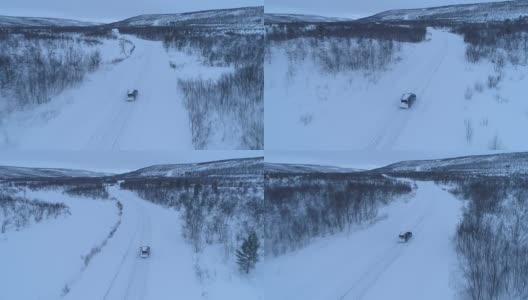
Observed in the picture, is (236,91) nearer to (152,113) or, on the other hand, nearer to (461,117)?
(152,113)

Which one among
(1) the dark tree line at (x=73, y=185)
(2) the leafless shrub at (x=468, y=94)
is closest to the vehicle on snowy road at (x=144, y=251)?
(1) the dark tree line at (x=73, y=185)

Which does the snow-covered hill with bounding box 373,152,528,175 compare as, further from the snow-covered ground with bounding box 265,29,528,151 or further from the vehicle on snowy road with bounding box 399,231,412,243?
the vehicle on snowy road with bounding box 399,231,412,243

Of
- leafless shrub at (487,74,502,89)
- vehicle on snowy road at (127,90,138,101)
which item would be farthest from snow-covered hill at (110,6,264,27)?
leafless shrub at (487,74,502,89)

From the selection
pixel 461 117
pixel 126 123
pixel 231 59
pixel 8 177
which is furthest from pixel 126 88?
pixel 461 117

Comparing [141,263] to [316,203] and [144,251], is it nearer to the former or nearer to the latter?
[144,251]

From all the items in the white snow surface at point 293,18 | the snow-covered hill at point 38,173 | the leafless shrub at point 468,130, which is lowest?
the snow-covered hill at point 38,173

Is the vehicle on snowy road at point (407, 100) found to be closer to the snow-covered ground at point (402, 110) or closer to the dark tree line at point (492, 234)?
the snow-covered ground at point (402, 110)
